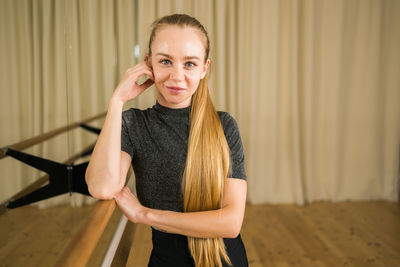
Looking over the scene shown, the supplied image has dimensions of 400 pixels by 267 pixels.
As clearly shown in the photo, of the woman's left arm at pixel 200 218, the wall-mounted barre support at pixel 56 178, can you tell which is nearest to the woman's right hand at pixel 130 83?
the woman's left arm at pixel 200 218

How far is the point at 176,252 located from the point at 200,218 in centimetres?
17

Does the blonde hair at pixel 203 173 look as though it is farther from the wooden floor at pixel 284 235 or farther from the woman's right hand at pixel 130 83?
the wooden floor at pixel 284 235

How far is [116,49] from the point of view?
305cm

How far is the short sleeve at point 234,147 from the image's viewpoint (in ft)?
3.53

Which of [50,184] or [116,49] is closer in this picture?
[50,184]

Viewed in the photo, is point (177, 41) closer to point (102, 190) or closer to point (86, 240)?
point (102, 190)

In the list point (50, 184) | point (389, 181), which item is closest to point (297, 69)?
point (389, 181)

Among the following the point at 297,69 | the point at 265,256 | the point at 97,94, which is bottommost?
the point at 265,256

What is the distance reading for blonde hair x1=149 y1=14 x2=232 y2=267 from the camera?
3.42 ft

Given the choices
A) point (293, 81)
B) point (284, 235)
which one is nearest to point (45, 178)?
point (284, 235)

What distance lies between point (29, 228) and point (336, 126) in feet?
9.38

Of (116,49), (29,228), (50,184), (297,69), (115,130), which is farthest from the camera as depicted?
(297,69)

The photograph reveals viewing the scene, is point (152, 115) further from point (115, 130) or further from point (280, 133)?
point (280, 133)

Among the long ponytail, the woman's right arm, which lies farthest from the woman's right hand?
the long ponytail
